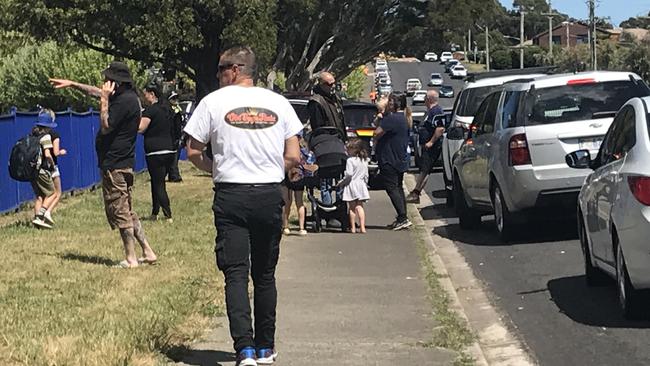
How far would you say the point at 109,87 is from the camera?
412 inches

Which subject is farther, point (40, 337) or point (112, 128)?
point (112, 128)

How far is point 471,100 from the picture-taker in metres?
19.7

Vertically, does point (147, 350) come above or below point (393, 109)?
below

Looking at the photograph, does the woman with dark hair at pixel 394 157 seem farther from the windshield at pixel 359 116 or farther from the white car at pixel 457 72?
the white car at pixel 457 72

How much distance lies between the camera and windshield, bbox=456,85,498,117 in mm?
19578

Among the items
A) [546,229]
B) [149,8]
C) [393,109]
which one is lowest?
[546,229]

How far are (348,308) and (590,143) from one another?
4.47 m

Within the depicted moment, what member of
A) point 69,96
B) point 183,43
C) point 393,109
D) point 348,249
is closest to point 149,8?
point 183,43

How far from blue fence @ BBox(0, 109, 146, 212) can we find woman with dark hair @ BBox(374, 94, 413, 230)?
577 centimetres

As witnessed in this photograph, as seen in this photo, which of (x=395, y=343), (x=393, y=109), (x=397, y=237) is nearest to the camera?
(x=395, y=343)

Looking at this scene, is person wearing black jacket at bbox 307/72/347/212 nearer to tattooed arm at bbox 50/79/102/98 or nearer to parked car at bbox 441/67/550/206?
tattooed arm at bbox 50/79/102/98

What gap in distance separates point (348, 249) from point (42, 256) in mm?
3439

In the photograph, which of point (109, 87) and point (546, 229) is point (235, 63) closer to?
point (109, 87)

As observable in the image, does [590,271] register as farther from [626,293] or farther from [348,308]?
[348,308]
